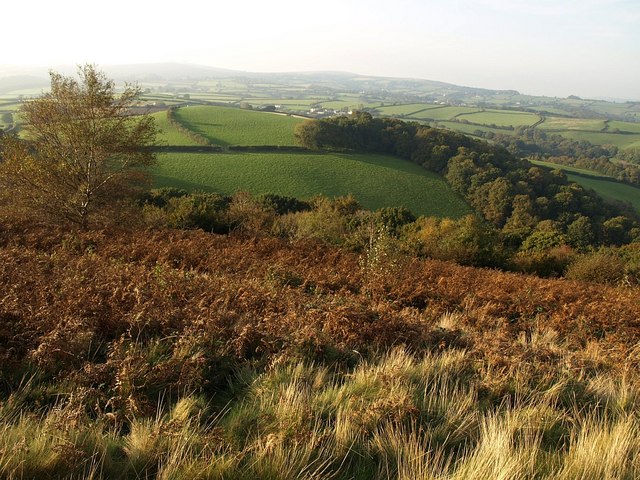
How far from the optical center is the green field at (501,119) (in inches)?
4970

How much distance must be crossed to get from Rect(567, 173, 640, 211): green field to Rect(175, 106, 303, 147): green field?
151 ft

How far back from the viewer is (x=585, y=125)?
131 meters

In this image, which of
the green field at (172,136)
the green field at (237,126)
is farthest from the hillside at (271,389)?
the green field at (237,126)

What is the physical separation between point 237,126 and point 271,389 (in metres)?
70.5

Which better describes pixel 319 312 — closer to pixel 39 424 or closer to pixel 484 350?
pixel 484 350

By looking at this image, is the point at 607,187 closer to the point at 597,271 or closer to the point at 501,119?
the point at 597,271

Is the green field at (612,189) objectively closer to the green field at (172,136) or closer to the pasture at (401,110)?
the green field at (172,136)

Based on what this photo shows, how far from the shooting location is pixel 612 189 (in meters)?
61.5

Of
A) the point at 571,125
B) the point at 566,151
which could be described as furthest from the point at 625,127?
the point at 566,151

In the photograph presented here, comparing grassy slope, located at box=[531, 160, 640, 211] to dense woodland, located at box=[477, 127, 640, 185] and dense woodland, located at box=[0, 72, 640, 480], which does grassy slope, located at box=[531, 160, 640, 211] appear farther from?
dense woodland, located at box=[0, 72, 640, 480]

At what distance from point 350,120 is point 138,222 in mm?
55104

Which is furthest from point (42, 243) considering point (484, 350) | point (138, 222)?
point (484, 350)

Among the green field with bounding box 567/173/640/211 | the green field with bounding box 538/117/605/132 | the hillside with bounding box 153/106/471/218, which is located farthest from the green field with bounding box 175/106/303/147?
the green field with bounding box 538/117/605/132

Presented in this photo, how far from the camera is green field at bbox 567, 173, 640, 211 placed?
57500 mm
